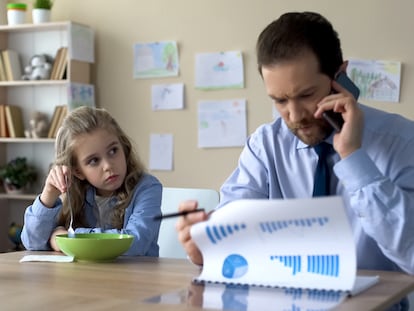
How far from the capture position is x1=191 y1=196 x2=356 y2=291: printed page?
48.6 inches

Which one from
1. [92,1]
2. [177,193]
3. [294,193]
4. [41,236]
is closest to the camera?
[294,193]

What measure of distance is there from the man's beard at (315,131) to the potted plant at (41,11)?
122 inches

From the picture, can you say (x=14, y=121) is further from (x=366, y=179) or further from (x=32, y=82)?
(x=366, y=179)

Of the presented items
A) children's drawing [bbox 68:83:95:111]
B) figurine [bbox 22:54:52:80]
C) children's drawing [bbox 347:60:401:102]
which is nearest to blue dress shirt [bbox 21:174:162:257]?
children's drawing [bbox 347:60:401:102]

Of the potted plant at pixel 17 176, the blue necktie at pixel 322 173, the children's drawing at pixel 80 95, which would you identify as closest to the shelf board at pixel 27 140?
the potted plant at pixel 17 176

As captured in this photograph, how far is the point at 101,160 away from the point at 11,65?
2563 millimetres

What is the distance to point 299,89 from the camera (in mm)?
1603

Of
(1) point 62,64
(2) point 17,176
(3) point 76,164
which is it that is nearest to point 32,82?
(1) point 62,64

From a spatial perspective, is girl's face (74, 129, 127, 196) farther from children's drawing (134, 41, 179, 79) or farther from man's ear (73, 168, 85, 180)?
children's drawing (134, 41, 179, 79)

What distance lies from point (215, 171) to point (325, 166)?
2.44 metres

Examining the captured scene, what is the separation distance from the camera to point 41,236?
2.04 meters

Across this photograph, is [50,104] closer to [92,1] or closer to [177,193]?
[92,1]

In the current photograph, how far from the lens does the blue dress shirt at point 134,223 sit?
6.52 ft

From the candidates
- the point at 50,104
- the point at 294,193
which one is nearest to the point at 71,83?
the point at 50,104
